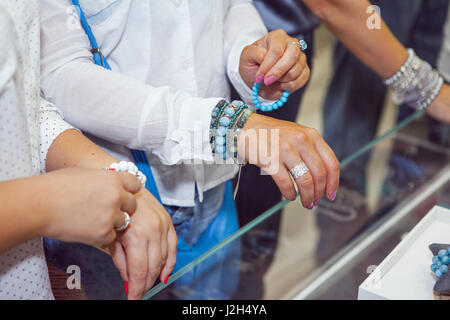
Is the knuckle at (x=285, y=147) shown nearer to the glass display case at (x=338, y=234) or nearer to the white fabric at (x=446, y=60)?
the glass display case at (x=338, y=234)

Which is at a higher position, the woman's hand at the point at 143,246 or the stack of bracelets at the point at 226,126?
the stack of bracelets at the point at 226,126

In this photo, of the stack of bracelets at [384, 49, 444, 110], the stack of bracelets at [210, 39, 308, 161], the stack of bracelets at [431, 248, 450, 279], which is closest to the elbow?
the stack of bracelets at [384, 49, 444, 110]

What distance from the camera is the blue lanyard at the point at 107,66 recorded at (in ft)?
2.25

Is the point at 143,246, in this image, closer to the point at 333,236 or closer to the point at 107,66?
the point at 107,66

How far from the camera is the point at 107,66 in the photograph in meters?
0.71

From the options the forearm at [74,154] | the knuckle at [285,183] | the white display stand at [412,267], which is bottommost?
the white display stand at [412,267]

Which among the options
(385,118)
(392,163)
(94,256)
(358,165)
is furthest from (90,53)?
(385,118)

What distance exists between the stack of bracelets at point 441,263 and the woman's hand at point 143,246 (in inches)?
12.8

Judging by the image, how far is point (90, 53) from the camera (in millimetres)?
691

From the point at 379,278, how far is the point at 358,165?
1.82 feet

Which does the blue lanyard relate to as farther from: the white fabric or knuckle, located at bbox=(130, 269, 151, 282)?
the white fabric

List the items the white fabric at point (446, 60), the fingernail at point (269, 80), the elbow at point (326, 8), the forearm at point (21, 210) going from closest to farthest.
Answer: the forearm at point (21, 210) < the fingernail at point (269, 80) < the elbow at point (326, 8) < the white fabric at point (446, 60)

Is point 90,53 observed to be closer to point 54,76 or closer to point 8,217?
point 54,76

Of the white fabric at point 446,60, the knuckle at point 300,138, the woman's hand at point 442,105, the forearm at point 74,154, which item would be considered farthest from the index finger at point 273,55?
the white fabric at point 446,60
